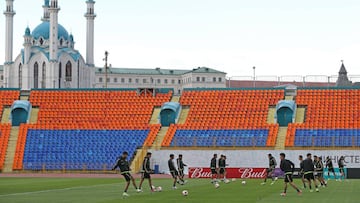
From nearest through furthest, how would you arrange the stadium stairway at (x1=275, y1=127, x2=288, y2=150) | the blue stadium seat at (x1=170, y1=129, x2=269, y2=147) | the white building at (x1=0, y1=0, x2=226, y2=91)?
1. the stadium stairway at (x1=275, y1=127, x2=288, y2=150)
2. the blue stadium seat at (x1=170, y1=129, x2=269, y2=147)
3. the white building at (x1=0, y1=0, x2=226, y2=91)

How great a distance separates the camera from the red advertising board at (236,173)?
48.1 meters

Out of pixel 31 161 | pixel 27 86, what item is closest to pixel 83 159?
pixel 31 161

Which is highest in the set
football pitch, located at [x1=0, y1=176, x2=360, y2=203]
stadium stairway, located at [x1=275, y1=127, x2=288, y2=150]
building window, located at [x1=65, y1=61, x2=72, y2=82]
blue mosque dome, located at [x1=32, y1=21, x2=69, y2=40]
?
blue mosque dome, located at [x1=32, y1=21, x2=69, y2=40]

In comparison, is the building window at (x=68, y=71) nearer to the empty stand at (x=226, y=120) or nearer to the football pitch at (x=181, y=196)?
the empty stand at (x=226, y=120)

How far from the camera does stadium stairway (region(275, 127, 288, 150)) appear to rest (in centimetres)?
5483

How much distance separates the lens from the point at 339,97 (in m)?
63.3

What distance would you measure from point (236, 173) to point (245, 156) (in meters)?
6.11

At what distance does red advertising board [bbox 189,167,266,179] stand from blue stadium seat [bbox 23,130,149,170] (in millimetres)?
9252

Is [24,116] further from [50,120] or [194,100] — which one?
[194,100]

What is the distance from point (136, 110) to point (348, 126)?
1849 cm

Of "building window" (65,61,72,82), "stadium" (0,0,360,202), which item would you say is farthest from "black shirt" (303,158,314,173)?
"building window" (65,61,72,82)

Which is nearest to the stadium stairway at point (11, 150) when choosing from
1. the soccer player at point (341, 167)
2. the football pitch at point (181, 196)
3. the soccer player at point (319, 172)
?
the football pitch at point (181, 196)

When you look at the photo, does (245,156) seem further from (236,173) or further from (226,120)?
(226,120)

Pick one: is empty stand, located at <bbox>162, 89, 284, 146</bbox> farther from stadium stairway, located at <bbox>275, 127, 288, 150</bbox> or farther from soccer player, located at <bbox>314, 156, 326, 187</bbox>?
soccer player, located at <bbox>314, 156, 326, 187</bbox>
